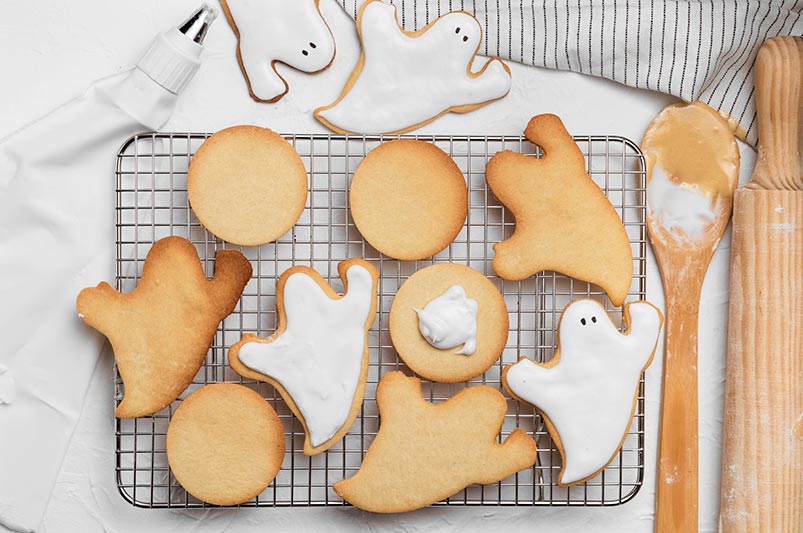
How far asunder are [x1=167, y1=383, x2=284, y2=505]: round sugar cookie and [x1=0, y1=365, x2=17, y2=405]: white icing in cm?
16

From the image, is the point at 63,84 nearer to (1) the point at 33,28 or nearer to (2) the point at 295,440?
(1) the point at 33,28

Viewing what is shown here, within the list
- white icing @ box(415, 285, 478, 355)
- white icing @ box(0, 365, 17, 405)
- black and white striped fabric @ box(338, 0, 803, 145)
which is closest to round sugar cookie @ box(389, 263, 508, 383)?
white icing @ box(415, 285, 478, 355)

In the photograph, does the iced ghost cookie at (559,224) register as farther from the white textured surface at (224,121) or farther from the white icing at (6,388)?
the white icing at (6,388)

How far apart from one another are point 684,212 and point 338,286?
1.19 ft

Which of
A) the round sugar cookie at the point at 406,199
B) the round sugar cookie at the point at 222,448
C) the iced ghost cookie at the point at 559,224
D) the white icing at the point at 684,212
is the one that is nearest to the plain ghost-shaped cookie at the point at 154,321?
the round sugar cookie at the point at 222,448

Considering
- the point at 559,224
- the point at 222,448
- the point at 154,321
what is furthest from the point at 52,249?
the point at 559,224

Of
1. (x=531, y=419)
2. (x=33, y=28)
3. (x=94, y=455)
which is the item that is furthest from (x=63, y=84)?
Result: (x=531, y=419)

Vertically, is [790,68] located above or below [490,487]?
above

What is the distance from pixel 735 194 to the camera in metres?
0.79

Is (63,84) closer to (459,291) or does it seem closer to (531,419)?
(459,291)

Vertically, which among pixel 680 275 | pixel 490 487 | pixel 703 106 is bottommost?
pixel 490 487

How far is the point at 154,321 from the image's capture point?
2.38 feet

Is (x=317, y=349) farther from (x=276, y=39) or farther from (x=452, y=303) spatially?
(x=276, y=39)

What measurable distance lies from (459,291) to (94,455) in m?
0.41
